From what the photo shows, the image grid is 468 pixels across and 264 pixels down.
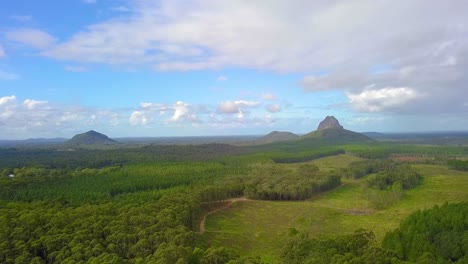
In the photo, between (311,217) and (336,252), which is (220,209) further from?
(336,252)

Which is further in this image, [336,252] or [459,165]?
[459,165]

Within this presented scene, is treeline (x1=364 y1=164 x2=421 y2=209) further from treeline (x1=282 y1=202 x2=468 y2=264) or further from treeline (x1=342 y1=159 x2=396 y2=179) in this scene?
treeline (x1=282 y1=202 x2=468 y2=264)

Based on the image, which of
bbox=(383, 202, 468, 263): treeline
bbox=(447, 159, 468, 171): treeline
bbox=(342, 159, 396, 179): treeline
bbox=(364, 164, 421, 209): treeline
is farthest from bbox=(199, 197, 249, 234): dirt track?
bbox=(447, 159, 468, 171): treeline

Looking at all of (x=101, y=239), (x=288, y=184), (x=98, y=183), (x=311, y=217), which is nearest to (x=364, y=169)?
(x=288, y=184)

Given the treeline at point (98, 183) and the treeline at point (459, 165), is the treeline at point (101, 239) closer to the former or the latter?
the treeline at point (98, 183)

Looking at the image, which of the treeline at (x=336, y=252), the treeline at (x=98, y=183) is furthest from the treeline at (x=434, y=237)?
the treeline at (x=98, y=183)

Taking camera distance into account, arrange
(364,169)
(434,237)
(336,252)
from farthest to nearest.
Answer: (364,169) → (434,237) → (336,252)
